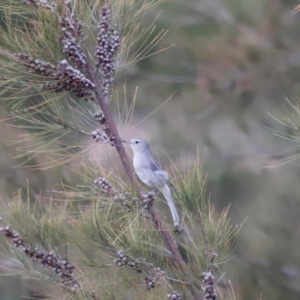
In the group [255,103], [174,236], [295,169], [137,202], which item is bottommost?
[295,169]

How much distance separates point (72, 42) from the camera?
3.87 feet

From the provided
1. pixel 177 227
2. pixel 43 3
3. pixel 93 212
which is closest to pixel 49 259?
pixel 93 212

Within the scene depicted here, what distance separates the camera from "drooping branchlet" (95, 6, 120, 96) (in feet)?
3.98

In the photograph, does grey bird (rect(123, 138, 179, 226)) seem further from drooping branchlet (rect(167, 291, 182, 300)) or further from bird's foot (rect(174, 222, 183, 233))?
drooping branchlet (rect(167, 291, 182, 300))

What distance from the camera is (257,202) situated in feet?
8.46

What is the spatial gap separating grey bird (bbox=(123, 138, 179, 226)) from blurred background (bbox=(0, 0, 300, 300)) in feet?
1.22

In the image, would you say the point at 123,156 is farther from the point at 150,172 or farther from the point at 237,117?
the point at 237,117

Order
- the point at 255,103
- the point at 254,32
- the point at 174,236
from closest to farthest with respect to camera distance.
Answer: the point at 174,236 < the point at 254,32 < the point at 255,103

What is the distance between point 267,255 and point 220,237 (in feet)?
4.27

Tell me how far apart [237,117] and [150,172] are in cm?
138

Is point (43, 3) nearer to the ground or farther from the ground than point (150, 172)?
farther from the ground

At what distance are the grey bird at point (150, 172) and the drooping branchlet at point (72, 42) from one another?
0.30m

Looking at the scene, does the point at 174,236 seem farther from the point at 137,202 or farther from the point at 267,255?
the point at 267,255

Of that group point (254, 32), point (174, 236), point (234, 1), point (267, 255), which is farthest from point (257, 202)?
point (174, 236)
